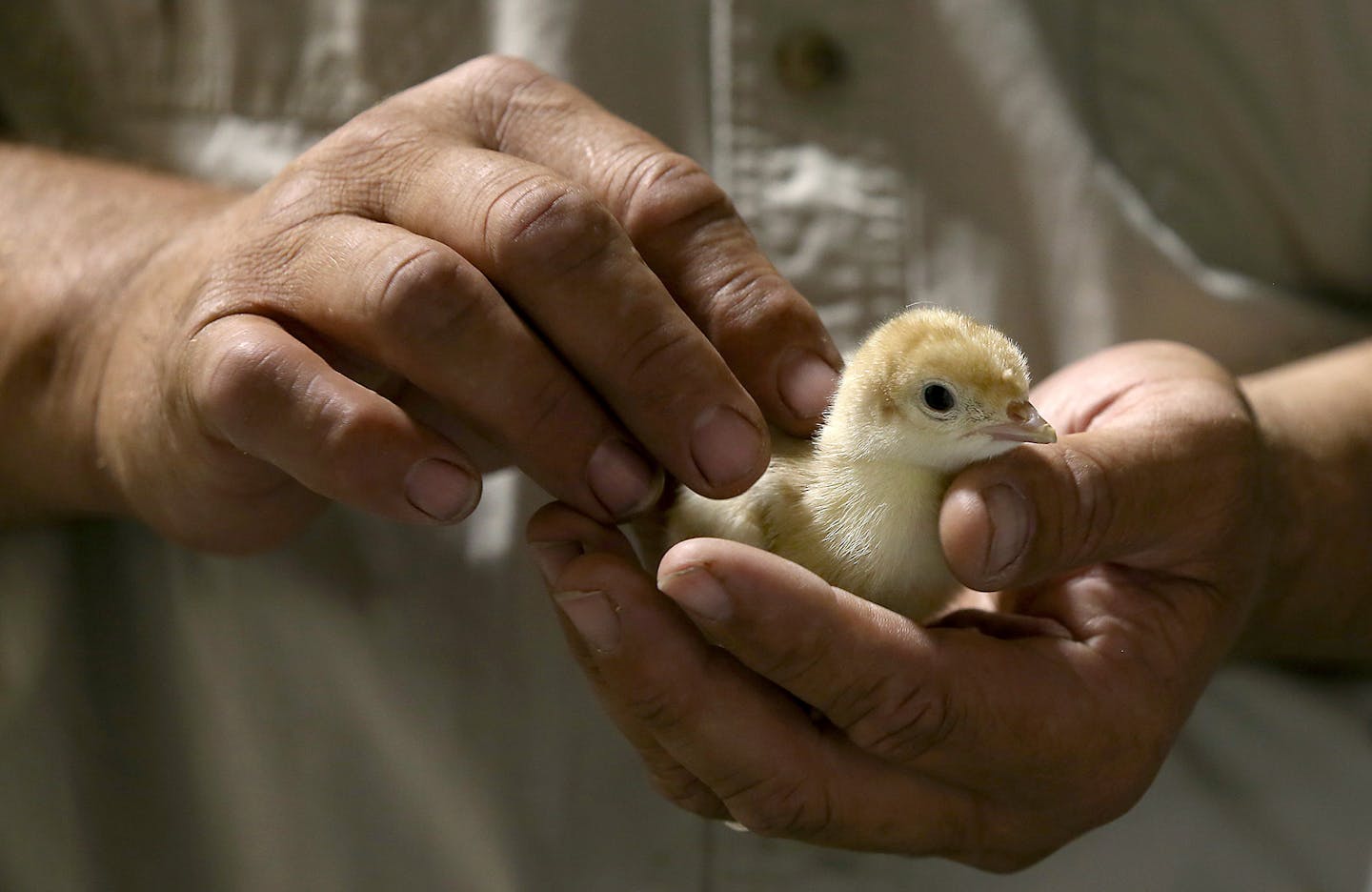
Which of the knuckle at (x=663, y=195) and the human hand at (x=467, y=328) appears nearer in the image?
the human hand at (x=467, y=328)

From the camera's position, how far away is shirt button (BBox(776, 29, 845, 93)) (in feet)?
4.51

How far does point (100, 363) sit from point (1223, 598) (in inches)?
44.0

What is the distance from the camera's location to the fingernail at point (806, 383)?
1058 millimetres

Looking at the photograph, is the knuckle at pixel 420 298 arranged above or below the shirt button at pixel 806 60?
below

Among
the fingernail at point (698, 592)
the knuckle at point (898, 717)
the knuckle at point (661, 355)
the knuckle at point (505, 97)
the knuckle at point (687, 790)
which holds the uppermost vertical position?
the knuckle at point (505, 97)

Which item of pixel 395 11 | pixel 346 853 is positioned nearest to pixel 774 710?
pixel 346 853

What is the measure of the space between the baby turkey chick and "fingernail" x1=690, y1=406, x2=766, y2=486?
0.09 metres

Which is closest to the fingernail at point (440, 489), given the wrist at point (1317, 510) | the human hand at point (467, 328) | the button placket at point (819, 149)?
the human hand at point (467, 328)

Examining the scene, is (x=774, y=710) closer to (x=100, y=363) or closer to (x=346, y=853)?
(x=346, y=853)

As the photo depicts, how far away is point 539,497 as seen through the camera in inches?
54.4

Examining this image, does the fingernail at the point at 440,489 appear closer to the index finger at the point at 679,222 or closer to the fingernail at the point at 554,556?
the fingernail at the point at 554,556

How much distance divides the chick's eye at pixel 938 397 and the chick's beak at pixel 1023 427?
4 cm

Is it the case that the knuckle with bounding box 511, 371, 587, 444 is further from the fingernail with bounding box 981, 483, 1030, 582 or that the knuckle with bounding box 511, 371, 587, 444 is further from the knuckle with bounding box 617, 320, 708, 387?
the fingernail with bounding box 981, 483, 1030, 582

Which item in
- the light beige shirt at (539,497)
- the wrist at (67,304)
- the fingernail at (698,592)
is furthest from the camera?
the light beige shirt at (539,497)
